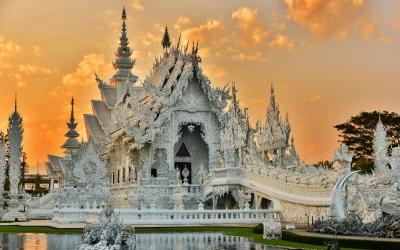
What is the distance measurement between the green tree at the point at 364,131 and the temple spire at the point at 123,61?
16260mm

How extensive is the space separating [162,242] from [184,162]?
2040 cm

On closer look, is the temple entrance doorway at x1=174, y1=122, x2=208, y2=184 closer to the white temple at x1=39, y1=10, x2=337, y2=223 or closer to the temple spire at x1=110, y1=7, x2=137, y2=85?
the white temple at x1=39, y1=10, x2=337, y2=223

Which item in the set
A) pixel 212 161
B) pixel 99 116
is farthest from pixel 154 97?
pixel 99 116

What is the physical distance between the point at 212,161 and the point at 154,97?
4607 millimetres

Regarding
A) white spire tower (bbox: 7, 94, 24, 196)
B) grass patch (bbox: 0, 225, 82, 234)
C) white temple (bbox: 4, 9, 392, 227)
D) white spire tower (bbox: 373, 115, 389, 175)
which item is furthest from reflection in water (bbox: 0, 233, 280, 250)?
white spire tower (bbox: 7, 94, 24, 196)

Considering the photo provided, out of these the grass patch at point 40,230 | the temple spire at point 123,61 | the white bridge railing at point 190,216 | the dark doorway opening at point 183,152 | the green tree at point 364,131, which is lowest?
the grass patch at point 40,230

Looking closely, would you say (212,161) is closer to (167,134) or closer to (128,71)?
(167,134)

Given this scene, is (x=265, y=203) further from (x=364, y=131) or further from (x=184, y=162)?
(x=364, y=131)

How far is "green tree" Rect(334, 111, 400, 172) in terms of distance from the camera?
163 ft

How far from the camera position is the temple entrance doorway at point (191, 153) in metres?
38.8

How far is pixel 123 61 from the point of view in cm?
5134

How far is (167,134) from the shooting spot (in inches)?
1458

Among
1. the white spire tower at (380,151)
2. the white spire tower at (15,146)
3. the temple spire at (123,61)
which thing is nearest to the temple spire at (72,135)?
the temple spire at (123,61)

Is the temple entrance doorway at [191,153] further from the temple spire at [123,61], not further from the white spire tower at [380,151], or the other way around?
the white spire tower at [380,151]
